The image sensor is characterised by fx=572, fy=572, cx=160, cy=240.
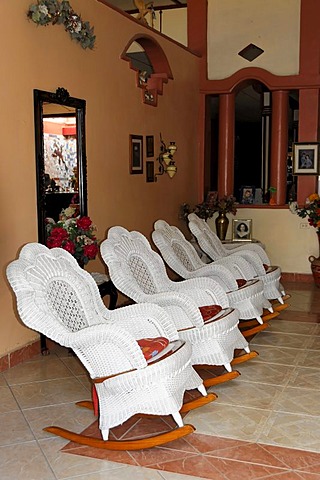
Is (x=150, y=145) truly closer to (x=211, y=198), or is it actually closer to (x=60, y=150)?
(x=211, y=198)

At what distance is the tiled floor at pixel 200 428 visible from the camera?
2.79 meters

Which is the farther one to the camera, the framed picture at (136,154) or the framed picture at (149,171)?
the framed picture at (149,171)

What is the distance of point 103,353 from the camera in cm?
306

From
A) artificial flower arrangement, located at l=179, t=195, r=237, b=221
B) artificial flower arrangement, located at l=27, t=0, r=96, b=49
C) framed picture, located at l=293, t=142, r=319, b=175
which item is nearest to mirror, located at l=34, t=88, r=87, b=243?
artificial flower arrangement, located at l=27, t=0, r=96, b=49

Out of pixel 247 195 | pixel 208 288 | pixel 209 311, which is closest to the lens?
pixel 209 311

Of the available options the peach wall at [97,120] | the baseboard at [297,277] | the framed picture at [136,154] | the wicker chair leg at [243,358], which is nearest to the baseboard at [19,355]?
the peach wall at [97,120]

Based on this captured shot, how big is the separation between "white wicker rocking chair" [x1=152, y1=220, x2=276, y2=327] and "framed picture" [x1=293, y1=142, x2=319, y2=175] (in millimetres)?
2850

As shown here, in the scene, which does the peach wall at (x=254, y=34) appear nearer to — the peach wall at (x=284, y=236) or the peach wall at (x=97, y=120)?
the peach wall at (x=97, y=120)

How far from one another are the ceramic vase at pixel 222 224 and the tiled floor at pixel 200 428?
3.12 meters

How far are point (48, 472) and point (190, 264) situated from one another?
9.39 feet

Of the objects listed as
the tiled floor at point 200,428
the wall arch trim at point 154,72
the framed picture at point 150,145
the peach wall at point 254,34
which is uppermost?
the peach wall at point 254,34

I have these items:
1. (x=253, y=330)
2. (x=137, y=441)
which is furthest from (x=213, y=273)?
(x=137, y=441)

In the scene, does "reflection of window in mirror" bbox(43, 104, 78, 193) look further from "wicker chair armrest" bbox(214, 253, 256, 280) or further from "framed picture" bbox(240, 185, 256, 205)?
"framed picture" bbox(240, 185, 256, 205)

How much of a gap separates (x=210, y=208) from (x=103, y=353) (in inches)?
181
